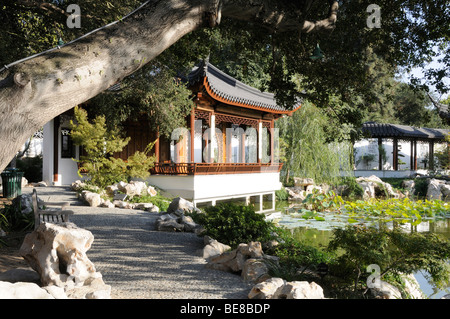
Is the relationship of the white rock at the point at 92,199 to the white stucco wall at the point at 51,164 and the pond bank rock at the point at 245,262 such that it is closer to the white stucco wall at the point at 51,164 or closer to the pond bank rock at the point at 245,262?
the white stucco wall at the point at 51,164

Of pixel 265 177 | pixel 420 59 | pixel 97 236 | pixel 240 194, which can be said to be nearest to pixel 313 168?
pixel 265 177

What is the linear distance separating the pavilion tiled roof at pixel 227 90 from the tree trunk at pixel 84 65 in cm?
716

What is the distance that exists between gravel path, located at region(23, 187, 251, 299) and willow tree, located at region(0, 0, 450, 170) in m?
1.69

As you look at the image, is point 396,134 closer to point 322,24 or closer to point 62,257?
point 322,24

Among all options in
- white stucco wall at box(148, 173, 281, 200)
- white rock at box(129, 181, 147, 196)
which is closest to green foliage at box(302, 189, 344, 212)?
white stucco wall at box(148, 173, 281, 200)

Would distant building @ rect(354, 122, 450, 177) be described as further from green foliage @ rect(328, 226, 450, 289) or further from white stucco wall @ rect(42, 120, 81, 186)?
green foliage @ rect(328, 226, 450, 289)

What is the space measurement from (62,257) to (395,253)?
3261 millimetres

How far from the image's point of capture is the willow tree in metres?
2.39

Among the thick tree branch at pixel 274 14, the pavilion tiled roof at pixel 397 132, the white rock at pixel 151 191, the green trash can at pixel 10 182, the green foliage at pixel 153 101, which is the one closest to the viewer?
the thick tree branch at pixel 274 14

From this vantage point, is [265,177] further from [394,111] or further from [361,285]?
[394,111]

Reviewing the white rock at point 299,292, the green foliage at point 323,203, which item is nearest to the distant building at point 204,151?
the green foliage at point 323,203

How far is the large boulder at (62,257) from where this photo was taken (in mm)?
3207

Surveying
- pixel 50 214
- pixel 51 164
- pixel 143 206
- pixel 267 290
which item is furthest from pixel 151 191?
pixel 267 290

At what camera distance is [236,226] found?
532 centimetres
